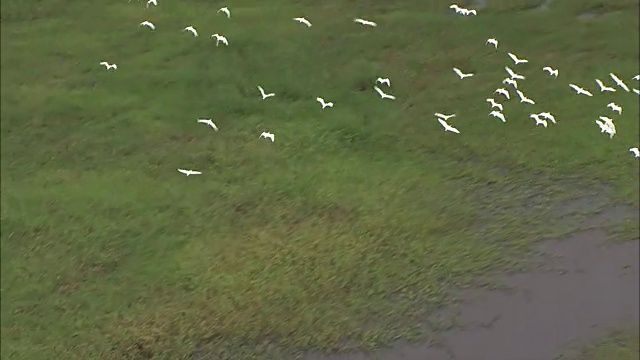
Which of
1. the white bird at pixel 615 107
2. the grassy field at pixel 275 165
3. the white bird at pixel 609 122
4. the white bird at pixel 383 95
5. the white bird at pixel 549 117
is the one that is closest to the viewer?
the grassy field at pixel 275 165

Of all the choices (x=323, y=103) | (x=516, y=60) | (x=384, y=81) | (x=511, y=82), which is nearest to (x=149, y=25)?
(x=323, y=103)

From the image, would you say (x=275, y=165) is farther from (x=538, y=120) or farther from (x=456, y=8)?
(x=456, y=8)

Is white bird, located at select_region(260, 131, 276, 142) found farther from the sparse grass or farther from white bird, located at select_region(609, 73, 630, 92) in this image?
white bird, located at select_region(609, 73, 630, 92)

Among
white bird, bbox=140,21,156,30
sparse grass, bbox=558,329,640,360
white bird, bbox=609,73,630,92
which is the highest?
white bird, bbox=609,73,630,92

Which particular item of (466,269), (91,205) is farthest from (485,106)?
(91,205)

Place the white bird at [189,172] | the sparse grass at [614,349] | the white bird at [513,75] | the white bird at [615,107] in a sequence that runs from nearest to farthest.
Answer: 1. the sparse grass at [614,349]
2. the white bird at [189,172]
3. the white bird at [615,107]
4. the white bird at [513,75]

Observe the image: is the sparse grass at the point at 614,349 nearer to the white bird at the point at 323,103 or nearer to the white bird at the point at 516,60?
the white bird at the point at 516,60

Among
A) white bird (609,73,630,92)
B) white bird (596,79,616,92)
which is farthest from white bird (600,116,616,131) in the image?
white bird (609,73,630,92)

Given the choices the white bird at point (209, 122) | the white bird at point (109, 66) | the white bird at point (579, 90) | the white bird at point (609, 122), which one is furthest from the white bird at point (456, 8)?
the white bird at point (109, 66)
